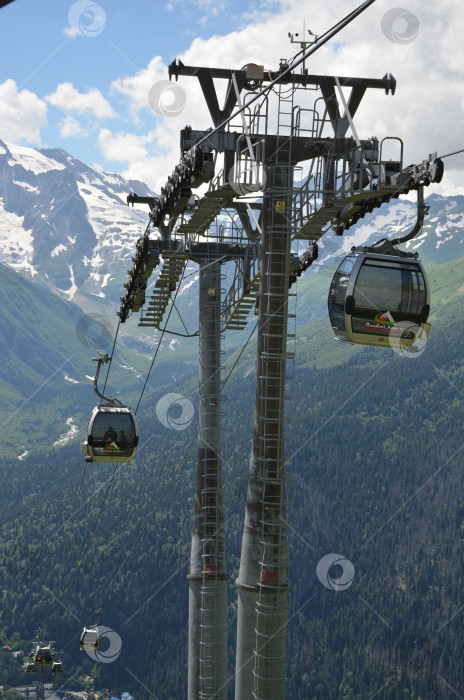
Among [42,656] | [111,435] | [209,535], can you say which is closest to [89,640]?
[42,656]

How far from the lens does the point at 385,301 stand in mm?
19109

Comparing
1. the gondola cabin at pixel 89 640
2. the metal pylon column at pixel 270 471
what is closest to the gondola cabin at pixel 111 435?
the gondola cabin at pixel 89 640

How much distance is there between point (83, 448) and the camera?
37.8 meters

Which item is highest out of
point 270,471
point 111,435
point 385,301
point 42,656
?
point 111,435

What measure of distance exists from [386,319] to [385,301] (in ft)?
1.08

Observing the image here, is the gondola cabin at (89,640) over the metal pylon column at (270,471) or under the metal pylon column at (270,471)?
under

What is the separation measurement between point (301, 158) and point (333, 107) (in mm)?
3482

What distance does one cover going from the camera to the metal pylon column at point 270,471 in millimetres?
19984

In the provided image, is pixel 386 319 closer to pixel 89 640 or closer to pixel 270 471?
pixel 270 471

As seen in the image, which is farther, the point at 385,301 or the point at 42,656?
the point at 42,656

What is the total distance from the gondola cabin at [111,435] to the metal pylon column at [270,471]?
57.2ft

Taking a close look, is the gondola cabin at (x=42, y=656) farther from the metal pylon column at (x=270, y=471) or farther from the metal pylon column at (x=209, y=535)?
the metal pylon column at (x=270, y=471)

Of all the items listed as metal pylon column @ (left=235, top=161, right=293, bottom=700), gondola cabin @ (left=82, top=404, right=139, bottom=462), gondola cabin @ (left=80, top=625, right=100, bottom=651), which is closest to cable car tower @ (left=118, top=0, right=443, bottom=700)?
metal pylon column @ (left=235, top=161, right=293, bottom=700)

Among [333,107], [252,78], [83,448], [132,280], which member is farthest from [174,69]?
[83,448]
